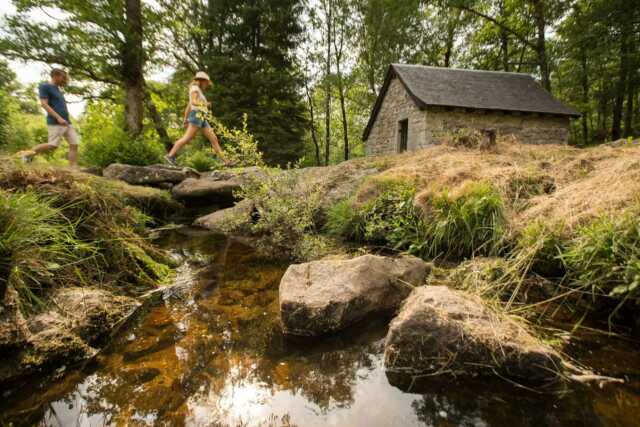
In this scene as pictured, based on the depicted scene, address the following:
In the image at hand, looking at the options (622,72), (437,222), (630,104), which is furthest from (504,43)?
(437,222)

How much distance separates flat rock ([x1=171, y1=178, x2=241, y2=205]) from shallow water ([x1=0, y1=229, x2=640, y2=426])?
16.4 feet

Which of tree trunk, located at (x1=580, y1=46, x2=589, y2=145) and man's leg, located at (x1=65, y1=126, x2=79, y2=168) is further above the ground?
tree trunk, located at (x1=580, y1=46, x2=589, y2=145)

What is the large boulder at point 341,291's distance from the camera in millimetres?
2344

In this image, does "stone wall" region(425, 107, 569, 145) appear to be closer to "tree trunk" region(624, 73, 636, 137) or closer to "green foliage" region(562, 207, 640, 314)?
"tree trunk" region(624, 73, 636, 137)

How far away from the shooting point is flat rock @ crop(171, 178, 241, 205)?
23.2 ft

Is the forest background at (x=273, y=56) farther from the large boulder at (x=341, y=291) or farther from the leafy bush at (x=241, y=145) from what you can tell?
the large boulder at (x=341, y=291)

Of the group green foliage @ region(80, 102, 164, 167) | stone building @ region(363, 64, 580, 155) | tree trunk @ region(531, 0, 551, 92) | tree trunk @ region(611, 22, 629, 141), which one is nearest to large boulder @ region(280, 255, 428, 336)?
green foliage @ region(80, 102, 164, 167)

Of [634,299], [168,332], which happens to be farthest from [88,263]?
[634,299]

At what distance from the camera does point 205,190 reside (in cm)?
706

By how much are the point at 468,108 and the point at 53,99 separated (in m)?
12.4

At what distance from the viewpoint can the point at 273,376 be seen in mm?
1930

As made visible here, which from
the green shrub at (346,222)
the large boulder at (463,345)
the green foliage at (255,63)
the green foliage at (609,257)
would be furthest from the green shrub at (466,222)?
the green foliage at (255,63)

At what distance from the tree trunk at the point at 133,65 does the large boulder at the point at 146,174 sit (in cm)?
337

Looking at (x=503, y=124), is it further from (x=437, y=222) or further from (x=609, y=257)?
(x=609, y=257)
